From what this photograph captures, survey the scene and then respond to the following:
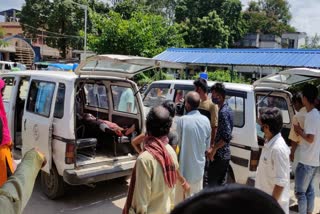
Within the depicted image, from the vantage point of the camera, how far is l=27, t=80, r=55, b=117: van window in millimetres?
4641

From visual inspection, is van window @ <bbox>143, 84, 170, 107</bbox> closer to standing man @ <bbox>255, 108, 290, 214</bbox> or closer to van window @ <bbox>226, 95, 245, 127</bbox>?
van window @ <bbox>226, 95, 245, 127</bbox>

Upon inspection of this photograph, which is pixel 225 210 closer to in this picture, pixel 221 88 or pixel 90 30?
pixel 221 88

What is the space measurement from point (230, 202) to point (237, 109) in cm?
445

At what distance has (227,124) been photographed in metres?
4.09

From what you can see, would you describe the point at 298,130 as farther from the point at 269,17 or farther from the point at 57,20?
the point at 269,17

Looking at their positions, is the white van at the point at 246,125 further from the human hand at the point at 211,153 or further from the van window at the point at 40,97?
the van window at the point at 40,97

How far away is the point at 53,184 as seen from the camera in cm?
473

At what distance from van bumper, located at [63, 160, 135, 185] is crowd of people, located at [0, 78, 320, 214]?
2.89 ft

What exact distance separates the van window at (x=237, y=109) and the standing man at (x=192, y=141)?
A: 1336 millimetres

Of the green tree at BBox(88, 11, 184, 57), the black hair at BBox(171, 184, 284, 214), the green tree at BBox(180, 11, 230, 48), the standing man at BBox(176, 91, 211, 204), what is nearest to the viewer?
the black hair at BBox(171, 184, 284, 214)

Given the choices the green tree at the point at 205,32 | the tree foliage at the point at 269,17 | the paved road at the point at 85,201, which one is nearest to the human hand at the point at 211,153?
the paved road at the point at 85,201

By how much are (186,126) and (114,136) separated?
7.41 feet

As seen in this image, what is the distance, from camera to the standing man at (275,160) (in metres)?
2.78

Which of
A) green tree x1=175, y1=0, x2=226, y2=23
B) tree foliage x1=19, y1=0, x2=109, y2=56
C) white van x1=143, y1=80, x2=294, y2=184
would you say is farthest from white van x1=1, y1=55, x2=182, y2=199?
green tree x1=175, y1=0, x2=226, y2=23
